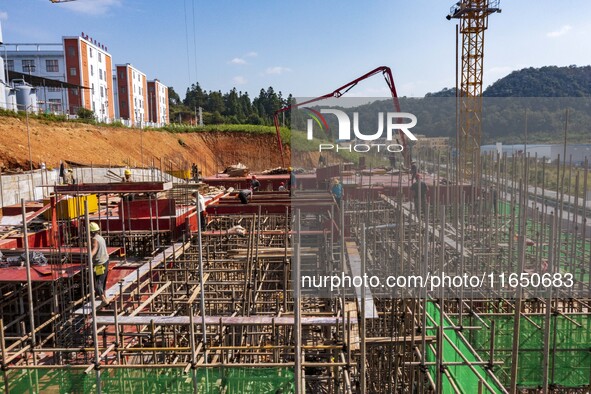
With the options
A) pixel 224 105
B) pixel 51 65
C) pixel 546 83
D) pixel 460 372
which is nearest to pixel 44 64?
A: pixel 51 65

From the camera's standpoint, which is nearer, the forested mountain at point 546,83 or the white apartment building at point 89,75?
the white apartment building at point 89,75

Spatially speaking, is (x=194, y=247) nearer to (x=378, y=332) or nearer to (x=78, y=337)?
(x=78, y=337)

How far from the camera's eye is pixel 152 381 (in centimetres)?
427

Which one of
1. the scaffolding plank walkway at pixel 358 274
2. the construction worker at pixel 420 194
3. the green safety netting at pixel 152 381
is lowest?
the green safety netting at pixel 152 381

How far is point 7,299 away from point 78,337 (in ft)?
5.05

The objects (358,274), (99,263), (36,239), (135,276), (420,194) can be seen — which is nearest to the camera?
(420,194)

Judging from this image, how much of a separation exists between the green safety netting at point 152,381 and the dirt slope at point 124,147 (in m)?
20.2

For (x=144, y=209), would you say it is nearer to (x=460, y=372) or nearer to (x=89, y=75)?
(x=460, y=372)

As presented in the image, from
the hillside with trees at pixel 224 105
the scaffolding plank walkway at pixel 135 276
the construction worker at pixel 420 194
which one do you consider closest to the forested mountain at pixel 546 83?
the hillside with trees at pixel 224 105

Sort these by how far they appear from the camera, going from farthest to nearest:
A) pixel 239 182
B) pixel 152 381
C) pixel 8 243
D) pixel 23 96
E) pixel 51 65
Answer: pixel 51 65, pixel 23 96, pixel 239 182, pixel 8 243, pixel 152 381

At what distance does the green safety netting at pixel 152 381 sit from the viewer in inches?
166

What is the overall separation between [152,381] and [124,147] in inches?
1309

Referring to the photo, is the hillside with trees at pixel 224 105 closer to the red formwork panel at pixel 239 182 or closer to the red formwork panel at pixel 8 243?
the red formwork panel at pixel 239 182

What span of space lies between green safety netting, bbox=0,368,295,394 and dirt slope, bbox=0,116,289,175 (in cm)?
2025
